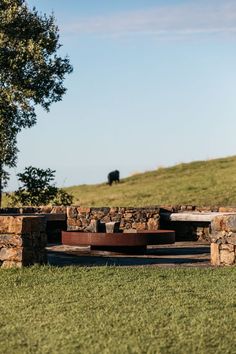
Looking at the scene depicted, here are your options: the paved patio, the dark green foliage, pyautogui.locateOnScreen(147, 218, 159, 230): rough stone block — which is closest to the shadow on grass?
the paved patio

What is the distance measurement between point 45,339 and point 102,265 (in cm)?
663

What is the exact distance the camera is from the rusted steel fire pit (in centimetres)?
1880

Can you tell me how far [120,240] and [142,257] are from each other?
2.56 ft

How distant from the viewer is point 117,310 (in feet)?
35.6

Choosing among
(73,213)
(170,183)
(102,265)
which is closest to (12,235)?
(102,265)

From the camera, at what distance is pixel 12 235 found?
49.7 ft

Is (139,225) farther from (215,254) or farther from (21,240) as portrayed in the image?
(21,240)

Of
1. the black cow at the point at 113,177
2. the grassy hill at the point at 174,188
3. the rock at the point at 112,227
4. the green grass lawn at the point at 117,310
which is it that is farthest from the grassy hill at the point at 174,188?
the green grass lawn at the point at 117,310

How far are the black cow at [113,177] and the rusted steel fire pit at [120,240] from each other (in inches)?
→ 1468

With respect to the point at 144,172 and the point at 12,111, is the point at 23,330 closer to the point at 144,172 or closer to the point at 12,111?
the point at 12,111

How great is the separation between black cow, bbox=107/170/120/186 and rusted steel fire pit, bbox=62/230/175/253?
1468 inches

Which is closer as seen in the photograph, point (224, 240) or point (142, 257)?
point (224, 240)

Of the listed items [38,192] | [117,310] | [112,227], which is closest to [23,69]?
[38,192]

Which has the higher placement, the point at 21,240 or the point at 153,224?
the point at 153,224
